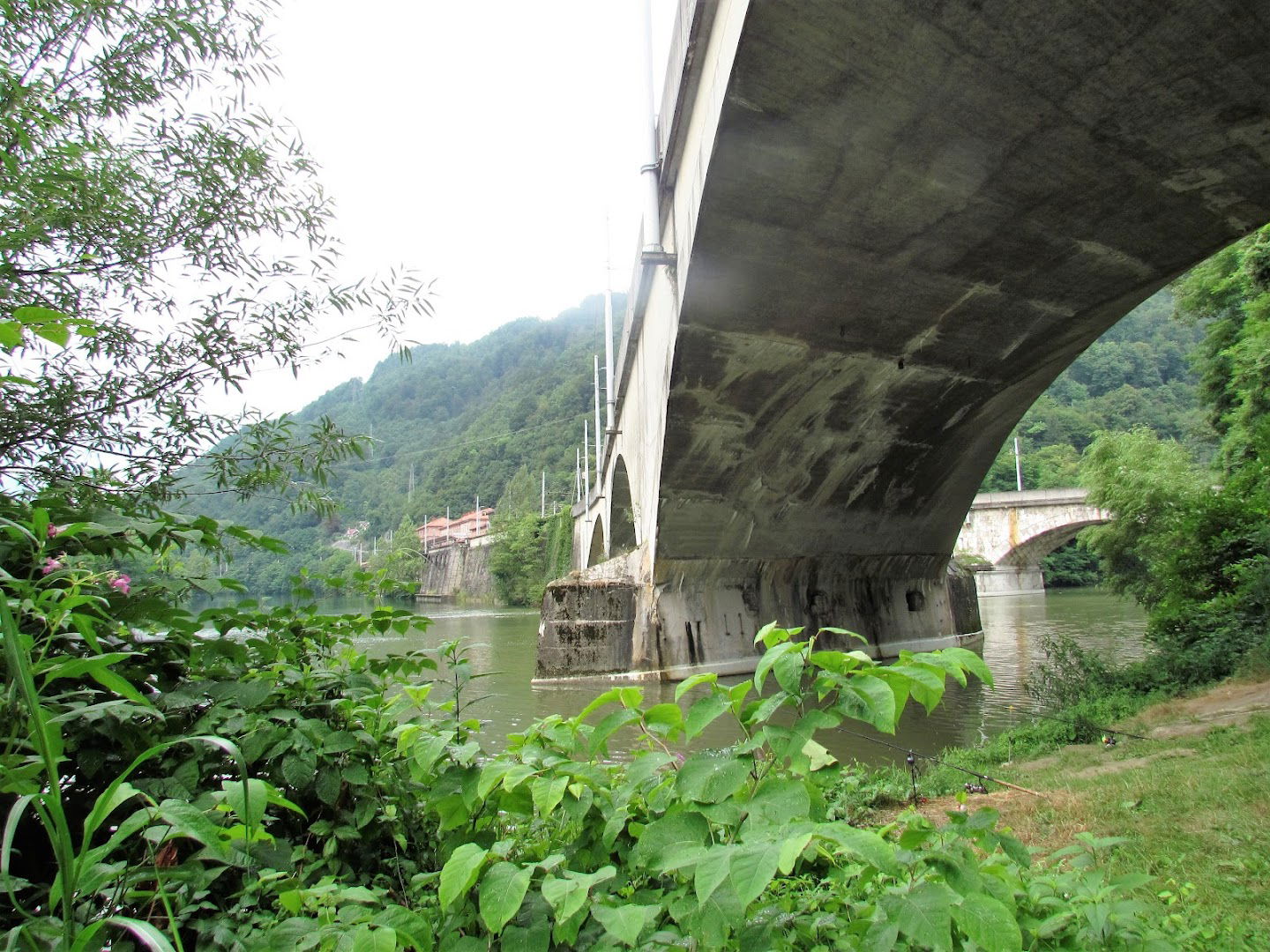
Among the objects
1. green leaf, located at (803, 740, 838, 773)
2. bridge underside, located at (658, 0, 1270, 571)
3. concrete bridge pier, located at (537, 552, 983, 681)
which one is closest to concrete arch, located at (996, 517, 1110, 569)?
concrete bridge pier, located at (537, 552, 983, 681)

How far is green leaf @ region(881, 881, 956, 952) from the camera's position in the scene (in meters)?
1.17

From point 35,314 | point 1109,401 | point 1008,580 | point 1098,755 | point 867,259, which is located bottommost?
point 1098,755

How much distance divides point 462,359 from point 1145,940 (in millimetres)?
141989

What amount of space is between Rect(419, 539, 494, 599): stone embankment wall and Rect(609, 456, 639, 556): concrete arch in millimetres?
32706

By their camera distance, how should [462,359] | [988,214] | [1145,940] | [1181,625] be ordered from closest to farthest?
1. [1145,940]
2. [988,214]
3. [1181,625]
4. [462,359]

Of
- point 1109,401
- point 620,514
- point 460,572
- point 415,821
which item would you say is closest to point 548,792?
point 415,821

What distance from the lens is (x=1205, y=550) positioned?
32.9 feet

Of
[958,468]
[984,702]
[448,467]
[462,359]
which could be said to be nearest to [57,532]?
[984,702]

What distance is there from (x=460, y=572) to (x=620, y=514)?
45158 millimetres

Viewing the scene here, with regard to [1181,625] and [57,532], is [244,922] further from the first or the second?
[1181,625]

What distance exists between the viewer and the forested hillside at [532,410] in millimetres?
70062

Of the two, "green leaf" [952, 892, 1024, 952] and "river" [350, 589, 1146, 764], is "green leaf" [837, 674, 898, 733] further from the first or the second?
"river" [350, 589, 1146, 764]

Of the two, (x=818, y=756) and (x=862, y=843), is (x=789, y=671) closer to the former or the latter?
(x=862, y=843)

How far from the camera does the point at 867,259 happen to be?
7836 millimetres
